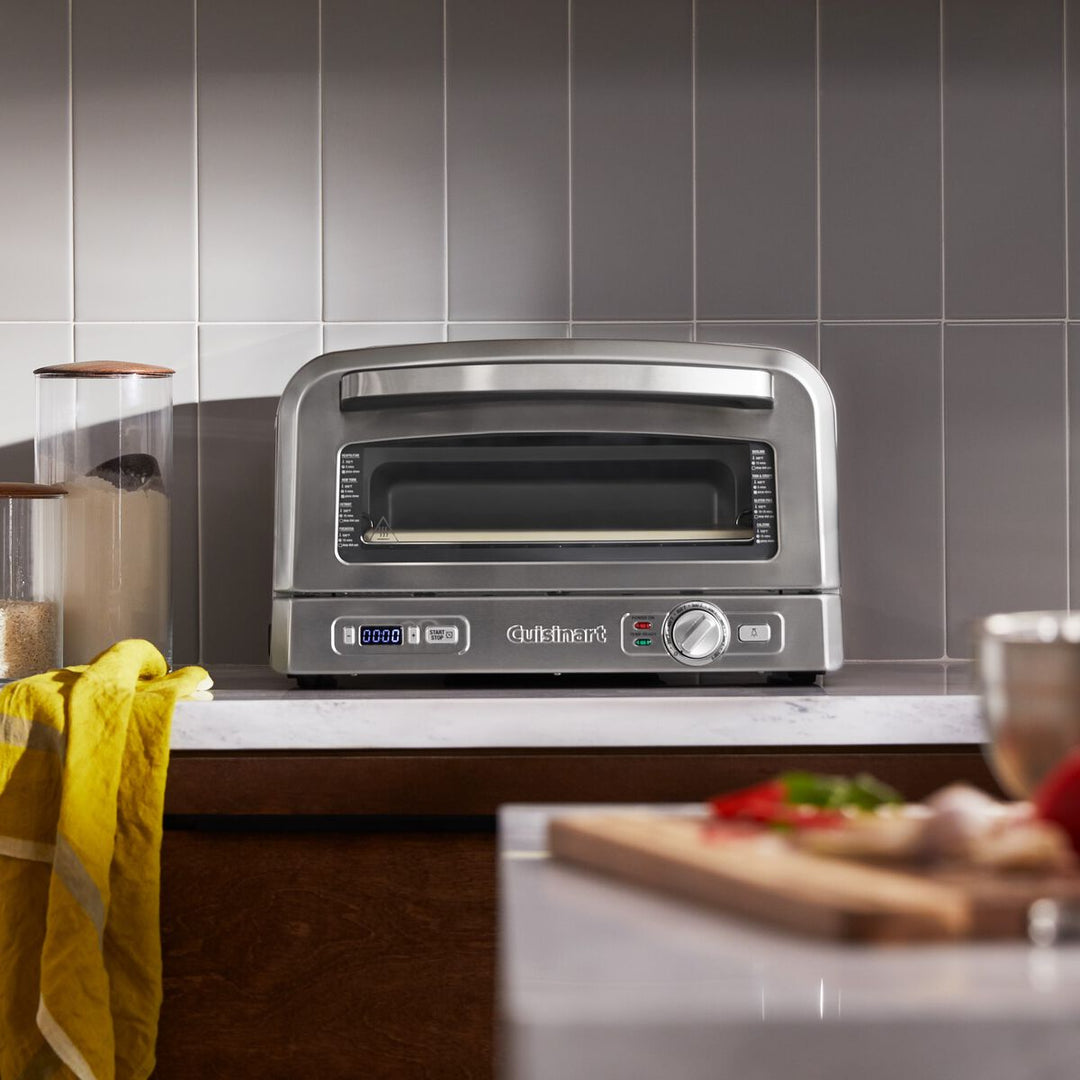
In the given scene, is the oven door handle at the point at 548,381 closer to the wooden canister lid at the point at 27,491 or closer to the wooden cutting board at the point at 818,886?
the wooden canister lid at the point at 27,491

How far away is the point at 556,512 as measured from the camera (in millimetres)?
1211

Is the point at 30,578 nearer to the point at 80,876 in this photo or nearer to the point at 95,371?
the point at 95,371

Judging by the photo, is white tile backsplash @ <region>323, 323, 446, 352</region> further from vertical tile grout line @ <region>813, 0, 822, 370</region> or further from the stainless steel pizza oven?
vertical tile grout line @ <region>813, 0, 822, 370</region>

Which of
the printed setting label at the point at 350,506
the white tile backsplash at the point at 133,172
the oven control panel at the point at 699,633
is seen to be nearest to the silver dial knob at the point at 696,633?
the oven control panel at the point at 699,633

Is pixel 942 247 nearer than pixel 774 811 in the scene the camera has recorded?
No

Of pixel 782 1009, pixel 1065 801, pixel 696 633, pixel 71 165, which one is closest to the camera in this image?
pixel 782 1009

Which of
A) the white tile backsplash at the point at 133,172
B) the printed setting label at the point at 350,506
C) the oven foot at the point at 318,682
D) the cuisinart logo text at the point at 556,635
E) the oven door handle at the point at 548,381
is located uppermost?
the white tile backsplash at the point at 133,172

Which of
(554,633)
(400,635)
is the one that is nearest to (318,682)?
(400,635)

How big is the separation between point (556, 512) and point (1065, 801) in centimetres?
87

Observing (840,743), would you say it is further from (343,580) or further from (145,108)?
(145,108)

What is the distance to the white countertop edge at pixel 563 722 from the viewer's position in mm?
1049

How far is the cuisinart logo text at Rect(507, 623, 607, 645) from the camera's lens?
3.79 ft

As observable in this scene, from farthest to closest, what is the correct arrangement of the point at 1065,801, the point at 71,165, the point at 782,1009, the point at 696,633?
the point at 71,165 → the point at 696,633 → the point at 1065,801 → the point at 782,1009

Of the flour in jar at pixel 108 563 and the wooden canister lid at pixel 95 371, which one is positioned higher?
the wooden canister lid at pixel 95 371
